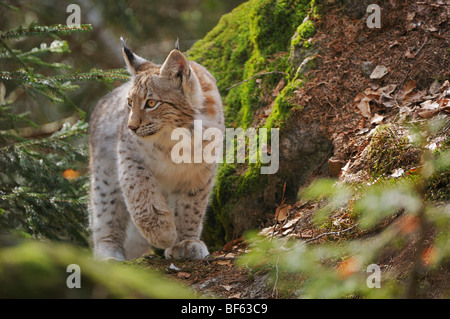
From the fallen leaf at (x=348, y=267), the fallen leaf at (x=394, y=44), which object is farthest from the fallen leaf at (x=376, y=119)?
the fallen leaf at (x=348, y=267)

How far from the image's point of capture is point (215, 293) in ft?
10.2

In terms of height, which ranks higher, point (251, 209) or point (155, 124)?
point (155, 124)

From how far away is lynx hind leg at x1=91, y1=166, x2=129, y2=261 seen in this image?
5145 millimetres

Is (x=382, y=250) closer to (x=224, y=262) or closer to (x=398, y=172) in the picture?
(x=398, y=172)

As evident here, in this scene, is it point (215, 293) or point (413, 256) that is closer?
point (413, 256)

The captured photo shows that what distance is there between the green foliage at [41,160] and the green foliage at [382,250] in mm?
2448

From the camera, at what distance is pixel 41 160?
194 inches

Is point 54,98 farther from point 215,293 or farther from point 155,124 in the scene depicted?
point 215,293

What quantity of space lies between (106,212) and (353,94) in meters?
3.01

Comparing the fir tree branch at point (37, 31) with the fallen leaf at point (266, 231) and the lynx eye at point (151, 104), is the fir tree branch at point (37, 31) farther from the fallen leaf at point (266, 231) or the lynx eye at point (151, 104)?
the fallen leaf at point (266, 231)

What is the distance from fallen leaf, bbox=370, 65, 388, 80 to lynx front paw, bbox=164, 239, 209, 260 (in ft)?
7.77
